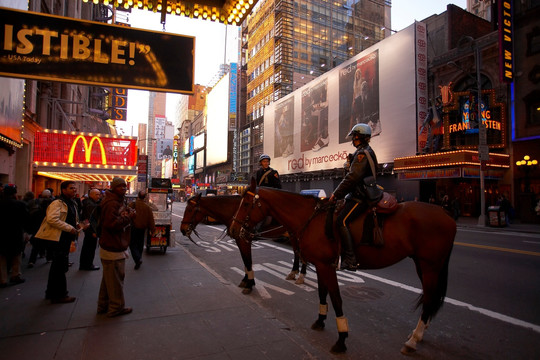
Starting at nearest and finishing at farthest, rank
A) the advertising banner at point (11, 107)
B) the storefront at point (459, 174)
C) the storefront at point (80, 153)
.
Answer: the advertising banner at point (11, 107) < the storefront at point (80, 153) < the storefront at point (459, 174)

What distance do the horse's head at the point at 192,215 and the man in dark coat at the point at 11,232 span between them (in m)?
3.47

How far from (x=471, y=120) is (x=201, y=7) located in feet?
89.0

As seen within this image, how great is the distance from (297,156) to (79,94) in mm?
28627

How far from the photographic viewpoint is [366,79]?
3400 cm

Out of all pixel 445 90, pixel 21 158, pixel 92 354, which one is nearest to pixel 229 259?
pixel 92 354

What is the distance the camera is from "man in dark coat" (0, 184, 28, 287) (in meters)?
6.64

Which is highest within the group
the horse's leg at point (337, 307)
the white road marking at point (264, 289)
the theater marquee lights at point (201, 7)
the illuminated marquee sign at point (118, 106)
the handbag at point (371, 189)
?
the illuminated marquee sign at point (118, 106)

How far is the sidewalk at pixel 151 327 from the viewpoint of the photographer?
371 cm

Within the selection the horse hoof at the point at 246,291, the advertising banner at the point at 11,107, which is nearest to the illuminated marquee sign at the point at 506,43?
the horse hoof at the point at 246,291

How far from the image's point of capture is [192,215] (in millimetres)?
7289

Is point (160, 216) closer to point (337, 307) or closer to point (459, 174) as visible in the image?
point (337, 307)

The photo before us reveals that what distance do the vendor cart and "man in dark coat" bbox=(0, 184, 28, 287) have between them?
3.50 metres

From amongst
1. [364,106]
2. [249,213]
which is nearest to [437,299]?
[249,213]

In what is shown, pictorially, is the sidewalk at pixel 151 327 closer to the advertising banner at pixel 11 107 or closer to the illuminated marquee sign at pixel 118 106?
the advertising banner at pixel 11 107
